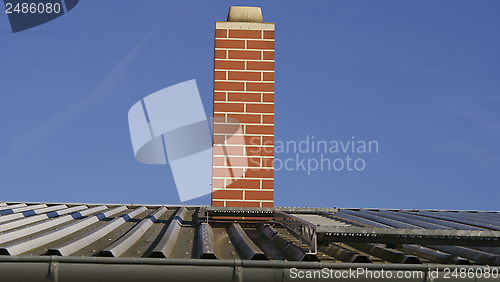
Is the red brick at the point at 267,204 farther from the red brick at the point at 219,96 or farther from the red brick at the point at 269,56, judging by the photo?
the red brick at the point at 269,56

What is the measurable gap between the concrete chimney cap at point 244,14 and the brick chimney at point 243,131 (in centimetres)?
69

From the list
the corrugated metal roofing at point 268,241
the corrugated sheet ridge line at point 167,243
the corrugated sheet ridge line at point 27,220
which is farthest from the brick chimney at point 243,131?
the corrugated sheet ridge line at point 27,220

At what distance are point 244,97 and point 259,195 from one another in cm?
170

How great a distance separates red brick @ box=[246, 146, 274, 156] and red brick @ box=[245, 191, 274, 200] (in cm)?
65

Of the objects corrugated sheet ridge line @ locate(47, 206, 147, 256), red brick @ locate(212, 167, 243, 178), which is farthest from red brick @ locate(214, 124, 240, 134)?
corrugated sheet ridge line @ locate(47, 206, 147, 256)

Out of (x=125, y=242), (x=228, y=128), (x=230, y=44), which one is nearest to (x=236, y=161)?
(x=228, y=128)

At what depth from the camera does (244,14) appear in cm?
883

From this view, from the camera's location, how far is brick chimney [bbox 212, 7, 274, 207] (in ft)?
27.0

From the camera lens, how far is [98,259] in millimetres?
4195

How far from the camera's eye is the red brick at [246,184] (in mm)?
8266

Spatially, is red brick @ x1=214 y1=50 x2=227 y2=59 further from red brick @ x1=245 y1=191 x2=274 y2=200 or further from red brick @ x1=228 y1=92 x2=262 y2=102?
red brick @ x1=245 y1=191 x2=274 y2=200

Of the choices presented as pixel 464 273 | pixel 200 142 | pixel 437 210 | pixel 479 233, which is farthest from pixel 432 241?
pixel 437 210

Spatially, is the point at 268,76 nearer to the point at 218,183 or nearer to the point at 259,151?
the point at 259,151

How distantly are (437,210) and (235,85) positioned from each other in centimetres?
623
